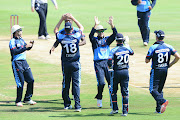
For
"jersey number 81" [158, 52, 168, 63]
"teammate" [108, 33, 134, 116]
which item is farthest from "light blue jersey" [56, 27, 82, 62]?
"jersey number 81" [158, 52, 168, 63]

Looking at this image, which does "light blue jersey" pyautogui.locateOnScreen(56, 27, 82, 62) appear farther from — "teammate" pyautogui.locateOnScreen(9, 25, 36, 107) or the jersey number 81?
the jersey number 81

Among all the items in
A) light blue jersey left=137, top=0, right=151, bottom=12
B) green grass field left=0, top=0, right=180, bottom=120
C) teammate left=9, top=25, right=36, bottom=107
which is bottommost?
green grass field left=0, top=0, right=180, bottom=120

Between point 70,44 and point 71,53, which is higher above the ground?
point 70,44

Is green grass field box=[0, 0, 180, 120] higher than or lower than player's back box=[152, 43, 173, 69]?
lower

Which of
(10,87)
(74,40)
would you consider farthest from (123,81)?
(10,87)

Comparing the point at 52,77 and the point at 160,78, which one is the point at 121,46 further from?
the point at 52,77

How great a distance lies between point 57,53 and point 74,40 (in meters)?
9.41

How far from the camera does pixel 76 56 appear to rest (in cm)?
1384

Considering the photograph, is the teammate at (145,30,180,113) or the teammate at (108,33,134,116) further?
the teammate at (145,30,180,113)

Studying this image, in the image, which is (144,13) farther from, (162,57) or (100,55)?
(162,57)

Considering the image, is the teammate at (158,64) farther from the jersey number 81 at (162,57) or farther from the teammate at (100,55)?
the teammate at (100,55)

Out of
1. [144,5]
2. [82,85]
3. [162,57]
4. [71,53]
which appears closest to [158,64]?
[162,57]

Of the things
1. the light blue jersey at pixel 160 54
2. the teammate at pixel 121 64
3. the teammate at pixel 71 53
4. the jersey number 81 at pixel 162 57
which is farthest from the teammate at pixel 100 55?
the jersey number 81 at pixel 162 57

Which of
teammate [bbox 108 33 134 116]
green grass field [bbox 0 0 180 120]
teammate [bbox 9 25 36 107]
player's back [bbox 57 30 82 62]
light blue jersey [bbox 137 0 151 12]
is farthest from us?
light blue jersey [bbox 137 0 151 12]
